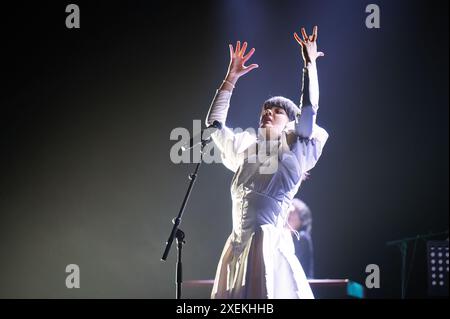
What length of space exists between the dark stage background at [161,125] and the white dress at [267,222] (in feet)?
5.91

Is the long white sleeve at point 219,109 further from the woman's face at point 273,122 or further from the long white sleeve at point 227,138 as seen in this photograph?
the woman's face at point 273,122

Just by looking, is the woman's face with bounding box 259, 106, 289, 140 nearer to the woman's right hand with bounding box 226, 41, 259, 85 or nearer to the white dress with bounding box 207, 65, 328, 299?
the white dress with bounding box 207, 65, 328, 299

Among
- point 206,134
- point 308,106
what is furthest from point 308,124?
point 206,134

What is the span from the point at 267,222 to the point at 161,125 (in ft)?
7.61

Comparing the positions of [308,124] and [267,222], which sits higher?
[308,124]

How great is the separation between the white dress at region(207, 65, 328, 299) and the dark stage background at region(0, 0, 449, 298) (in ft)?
5.91

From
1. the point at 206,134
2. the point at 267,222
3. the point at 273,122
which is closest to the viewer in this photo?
the point at 267,222

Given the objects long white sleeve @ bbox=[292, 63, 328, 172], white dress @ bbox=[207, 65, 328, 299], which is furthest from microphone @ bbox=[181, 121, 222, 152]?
long white sleeve @ bbox=[292, 63, 328, 172]

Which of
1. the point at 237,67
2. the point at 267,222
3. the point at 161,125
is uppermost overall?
the point at 237,67

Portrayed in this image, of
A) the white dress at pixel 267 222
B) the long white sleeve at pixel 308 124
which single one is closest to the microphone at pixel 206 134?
the white dress at pixel 267 222

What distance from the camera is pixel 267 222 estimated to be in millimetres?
2848

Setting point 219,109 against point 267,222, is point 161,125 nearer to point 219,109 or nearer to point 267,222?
point 219,109

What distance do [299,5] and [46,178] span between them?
8.56 feet
